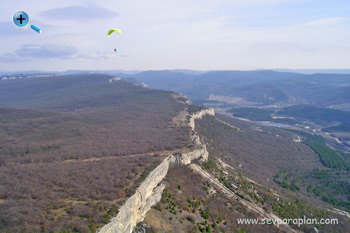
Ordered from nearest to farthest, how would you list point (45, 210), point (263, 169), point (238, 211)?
point (45, 210) → point (238, 211) → point (263, 169)

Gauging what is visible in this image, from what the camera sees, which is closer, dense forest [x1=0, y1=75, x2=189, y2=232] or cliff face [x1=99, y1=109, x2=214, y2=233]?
dense forest [x1=0, y1=75, x2=189, y2=232]

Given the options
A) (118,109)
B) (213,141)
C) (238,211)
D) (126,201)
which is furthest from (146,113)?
(126,201)

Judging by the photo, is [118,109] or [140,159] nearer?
[140,159]

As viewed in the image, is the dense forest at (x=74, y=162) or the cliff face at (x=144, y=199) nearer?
the dense forest at (x=74, y=162)

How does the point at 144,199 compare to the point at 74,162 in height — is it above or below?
below

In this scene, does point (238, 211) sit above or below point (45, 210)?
below

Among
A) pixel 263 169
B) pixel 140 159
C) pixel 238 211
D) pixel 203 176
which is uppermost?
pixel 140 159

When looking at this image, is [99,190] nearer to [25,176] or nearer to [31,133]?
[25,176]

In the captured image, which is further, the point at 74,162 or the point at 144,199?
the point at 74,162
